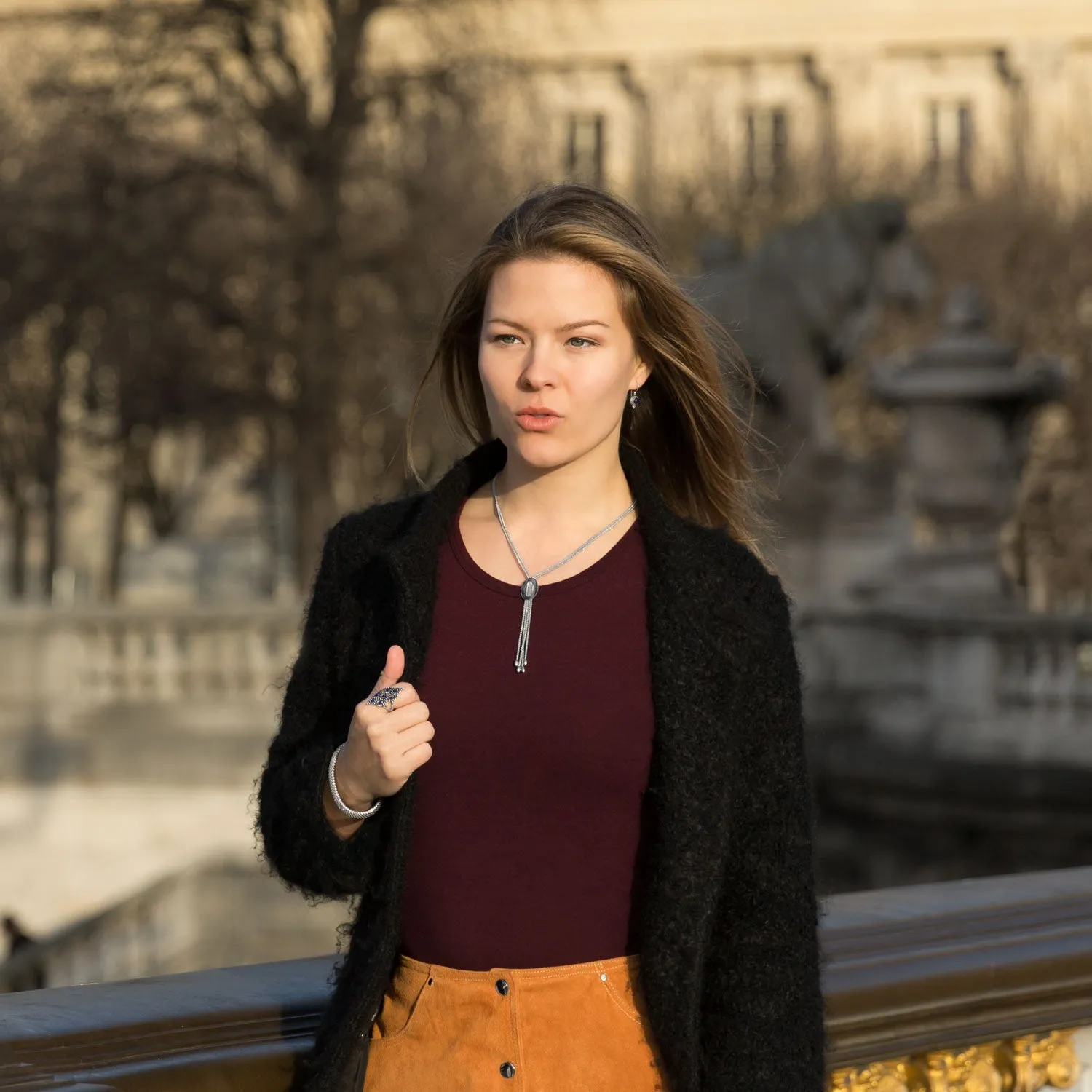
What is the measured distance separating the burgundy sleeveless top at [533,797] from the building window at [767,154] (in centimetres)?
3472

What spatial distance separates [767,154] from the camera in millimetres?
41781

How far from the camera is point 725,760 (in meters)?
2.45

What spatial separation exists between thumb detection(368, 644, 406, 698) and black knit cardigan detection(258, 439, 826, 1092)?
0.26 ft

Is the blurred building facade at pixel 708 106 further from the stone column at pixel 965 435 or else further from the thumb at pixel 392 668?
the thumb at pixel 392 668

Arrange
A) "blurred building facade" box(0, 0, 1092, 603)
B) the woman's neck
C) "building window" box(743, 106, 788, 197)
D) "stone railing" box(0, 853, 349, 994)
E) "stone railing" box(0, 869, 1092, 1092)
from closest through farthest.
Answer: the woman's neck → "stone railing" box(0, 869, 1092, 1092) → "stone railing" box(0, 853, 349, 994) → "blurred building facade" box(0, 0, 1092, 603) → "building window" box(743, 106, 788, 197)

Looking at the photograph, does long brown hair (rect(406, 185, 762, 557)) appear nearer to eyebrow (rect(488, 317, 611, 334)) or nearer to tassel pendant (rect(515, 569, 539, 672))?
eyebrow (rect(488, 317, 611, 334))

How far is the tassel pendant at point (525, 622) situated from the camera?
248 centimetres

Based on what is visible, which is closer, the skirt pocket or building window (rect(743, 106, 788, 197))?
the skirt pocket

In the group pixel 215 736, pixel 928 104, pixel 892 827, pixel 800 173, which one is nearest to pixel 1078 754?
pixel 892 827

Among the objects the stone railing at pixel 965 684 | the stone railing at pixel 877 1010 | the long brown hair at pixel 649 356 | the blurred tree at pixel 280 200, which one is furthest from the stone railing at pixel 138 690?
the long brown hair at pixel 649 356

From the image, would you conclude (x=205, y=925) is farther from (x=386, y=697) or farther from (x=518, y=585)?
(x=386, y=697)

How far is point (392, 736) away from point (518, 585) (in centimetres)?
29

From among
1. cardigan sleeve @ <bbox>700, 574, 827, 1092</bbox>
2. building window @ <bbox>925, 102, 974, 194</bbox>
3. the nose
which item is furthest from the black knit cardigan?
building window @ <bbox>925, 102, 974, 194</bbox>

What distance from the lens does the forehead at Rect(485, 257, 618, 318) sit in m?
2.53
